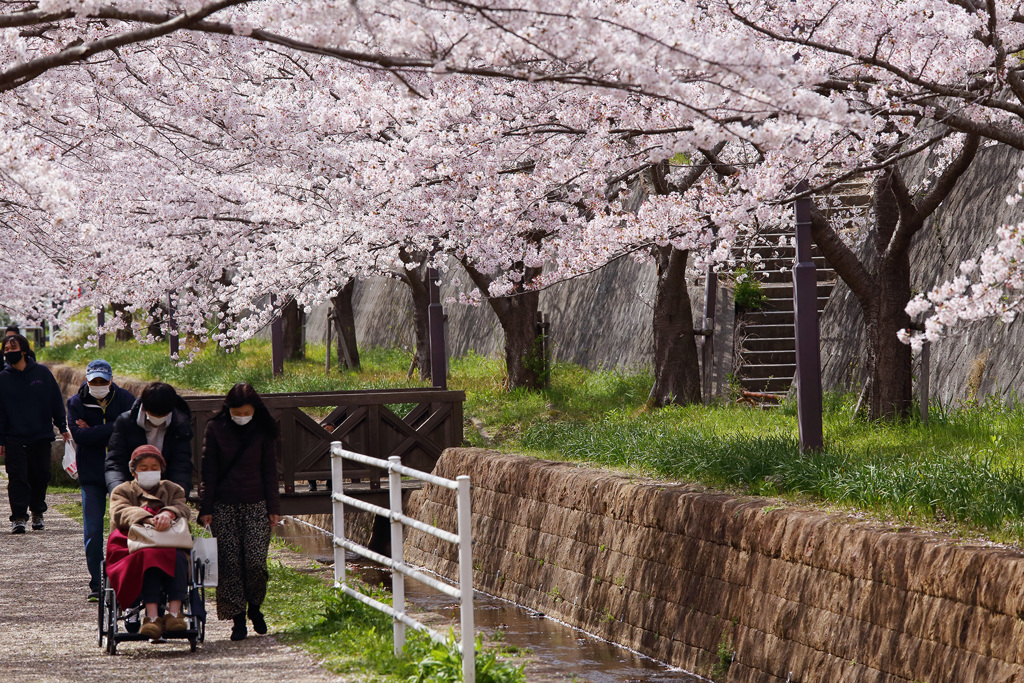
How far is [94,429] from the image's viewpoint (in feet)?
27.4

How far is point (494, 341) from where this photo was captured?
76.2 ft

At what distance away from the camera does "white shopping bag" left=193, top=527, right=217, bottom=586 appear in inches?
295

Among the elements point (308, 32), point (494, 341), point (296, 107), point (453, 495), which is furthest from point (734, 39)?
point (494, 341)

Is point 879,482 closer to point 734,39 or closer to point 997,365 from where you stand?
point 734,39

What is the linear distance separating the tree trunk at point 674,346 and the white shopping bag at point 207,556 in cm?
795

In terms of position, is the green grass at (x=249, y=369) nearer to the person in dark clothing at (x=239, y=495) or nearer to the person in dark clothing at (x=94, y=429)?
the person in dark clothing at (x=94, y=429)

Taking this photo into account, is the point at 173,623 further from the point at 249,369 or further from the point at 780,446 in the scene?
the point at 249,369

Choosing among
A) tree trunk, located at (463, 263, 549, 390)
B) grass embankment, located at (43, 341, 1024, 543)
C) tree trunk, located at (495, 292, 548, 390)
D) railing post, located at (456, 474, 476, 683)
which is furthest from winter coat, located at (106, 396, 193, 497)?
tree trunk, located at (495, 292, 548, 390)

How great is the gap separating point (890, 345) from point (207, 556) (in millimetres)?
6620

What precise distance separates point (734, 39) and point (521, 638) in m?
5.29

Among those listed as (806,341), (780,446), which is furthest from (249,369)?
(806,341)

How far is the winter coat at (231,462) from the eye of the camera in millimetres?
7793

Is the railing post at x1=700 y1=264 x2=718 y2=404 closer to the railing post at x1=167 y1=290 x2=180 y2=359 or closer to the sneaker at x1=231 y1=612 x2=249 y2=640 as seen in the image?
the sneaker at x1=231 y1=612 x2=249 y2=640

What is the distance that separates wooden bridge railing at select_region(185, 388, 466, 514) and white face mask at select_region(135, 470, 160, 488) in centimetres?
450
